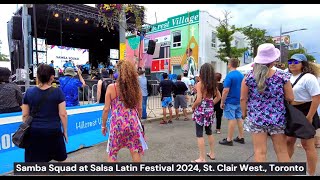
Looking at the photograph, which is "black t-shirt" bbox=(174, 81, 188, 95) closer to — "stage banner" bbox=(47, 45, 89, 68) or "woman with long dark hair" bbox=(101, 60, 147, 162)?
"woman with long dark hair" bbox=(101, 60, 147, 162)

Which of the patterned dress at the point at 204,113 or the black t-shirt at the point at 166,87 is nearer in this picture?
the patterned dress at the point at 204,113

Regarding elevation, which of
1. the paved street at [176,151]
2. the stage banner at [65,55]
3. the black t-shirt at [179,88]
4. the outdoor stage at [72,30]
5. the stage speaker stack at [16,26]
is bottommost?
the paved street at [176,151]

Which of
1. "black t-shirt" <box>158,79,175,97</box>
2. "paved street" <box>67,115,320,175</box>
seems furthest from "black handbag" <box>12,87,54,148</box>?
"black t-shirt" <box>158,79,175,97</box>

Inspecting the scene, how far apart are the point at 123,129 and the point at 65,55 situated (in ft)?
79.4

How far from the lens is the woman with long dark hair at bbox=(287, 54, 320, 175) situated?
128 inches

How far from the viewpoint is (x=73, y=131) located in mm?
5371

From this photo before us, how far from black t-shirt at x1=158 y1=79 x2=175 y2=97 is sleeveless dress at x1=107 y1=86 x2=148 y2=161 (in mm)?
5103

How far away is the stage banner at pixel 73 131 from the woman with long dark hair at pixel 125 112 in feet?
6.20

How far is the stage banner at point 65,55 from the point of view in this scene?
24328 millimetres

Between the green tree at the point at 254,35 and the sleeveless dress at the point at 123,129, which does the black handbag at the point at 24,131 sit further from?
the green tree at the point at 254,35

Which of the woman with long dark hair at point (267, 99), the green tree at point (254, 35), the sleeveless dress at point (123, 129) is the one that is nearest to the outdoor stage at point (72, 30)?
the sleeveless dress at point (123, 129)

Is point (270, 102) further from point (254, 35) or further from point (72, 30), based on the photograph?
point (254, 35)

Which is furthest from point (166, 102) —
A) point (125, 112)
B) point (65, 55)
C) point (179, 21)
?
point (65, 55)
